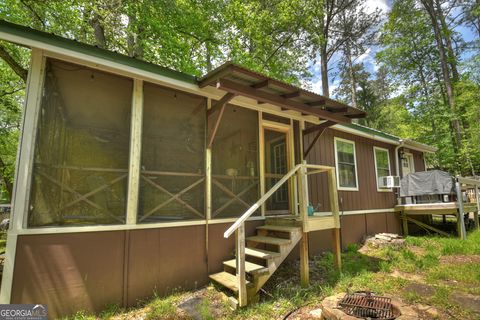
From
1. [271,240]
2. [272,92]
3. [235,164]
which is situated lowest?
[271,240]

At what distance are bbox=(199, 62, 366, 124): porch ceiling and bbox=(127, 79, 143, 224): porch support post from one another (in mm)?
1017

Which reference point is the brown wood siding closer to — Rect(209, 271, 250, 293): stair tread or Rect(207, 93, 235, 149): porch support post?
Rect(207, 93, 235, 149): porch support post

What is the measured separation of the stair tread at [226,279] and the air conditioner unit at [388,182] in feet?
20.8

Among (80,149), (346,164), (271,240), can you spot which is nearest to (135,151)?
(80,149)

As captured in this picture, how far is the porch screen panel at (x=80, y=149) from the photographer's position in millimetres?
3135

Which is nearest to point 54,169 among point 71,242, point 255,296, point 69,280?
point 71,242

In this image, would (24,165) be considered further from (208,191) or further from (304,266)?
(304,266)

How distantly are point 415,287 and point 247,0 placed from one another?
44.1ft

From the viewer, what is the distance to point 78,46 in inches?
123

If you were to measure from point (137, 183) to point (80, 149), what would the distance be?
875 mm

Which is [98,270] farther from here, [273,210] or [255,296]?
[273,210]

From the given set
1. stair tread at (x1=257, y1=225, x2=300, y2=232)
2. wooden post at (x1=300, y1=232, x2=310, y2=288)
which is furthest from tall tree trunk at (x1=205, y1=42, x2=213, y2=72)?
wooden post at (x1=300, y1=232, x2=310, y2=288)

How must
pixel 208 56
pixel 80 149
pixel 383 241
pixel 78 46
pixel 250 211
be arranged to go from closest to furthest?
pixel 78 46, pixel 80 149, pixel 250 211, pixel 383 241, pixel 208 56

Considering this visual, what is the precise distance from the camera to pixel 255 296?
3.44m
